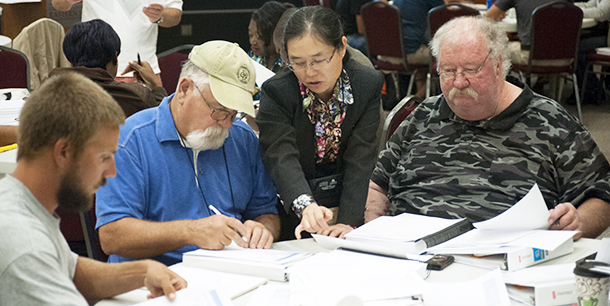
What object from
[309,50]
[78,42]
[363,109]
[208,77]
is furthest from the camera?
[78,42]

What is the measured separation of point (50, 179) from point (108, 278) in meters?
0.37

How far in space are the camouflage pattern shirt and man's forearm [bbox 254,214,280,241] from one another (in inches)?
18.5

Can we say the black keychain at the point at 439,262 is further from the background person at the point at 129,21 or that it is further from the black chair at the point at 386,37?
the black chair at the point at 386,37

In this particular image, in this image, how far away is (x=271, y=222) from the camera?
210 cm

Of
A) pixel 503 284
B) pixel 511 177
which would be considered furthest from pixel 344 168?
pixel 503 284

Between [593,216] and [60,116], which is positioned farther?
[593,216]

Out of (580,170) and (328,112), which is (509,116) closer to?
(580,170)

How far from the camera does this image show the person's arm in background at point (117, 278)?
1.39 meters

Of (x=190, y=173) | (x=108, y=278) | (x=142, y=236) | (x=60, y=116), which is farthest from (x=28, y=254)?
(x=190, y=173)

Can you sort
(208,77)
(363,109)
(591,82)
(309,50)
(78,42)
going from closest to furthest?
(208,77) < (309,50) < (363,109) < (78,42) < (591,82)

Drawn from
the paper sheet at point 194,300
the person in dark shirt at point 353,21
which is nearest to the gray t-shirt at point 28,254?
the paper sheet at point 194,300

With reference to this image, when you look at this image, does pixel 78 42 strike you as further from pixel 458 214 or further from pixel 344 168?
pixel 458 214

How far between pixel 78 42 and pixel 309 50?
158cm

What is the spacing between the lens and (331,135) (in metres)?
2.21
